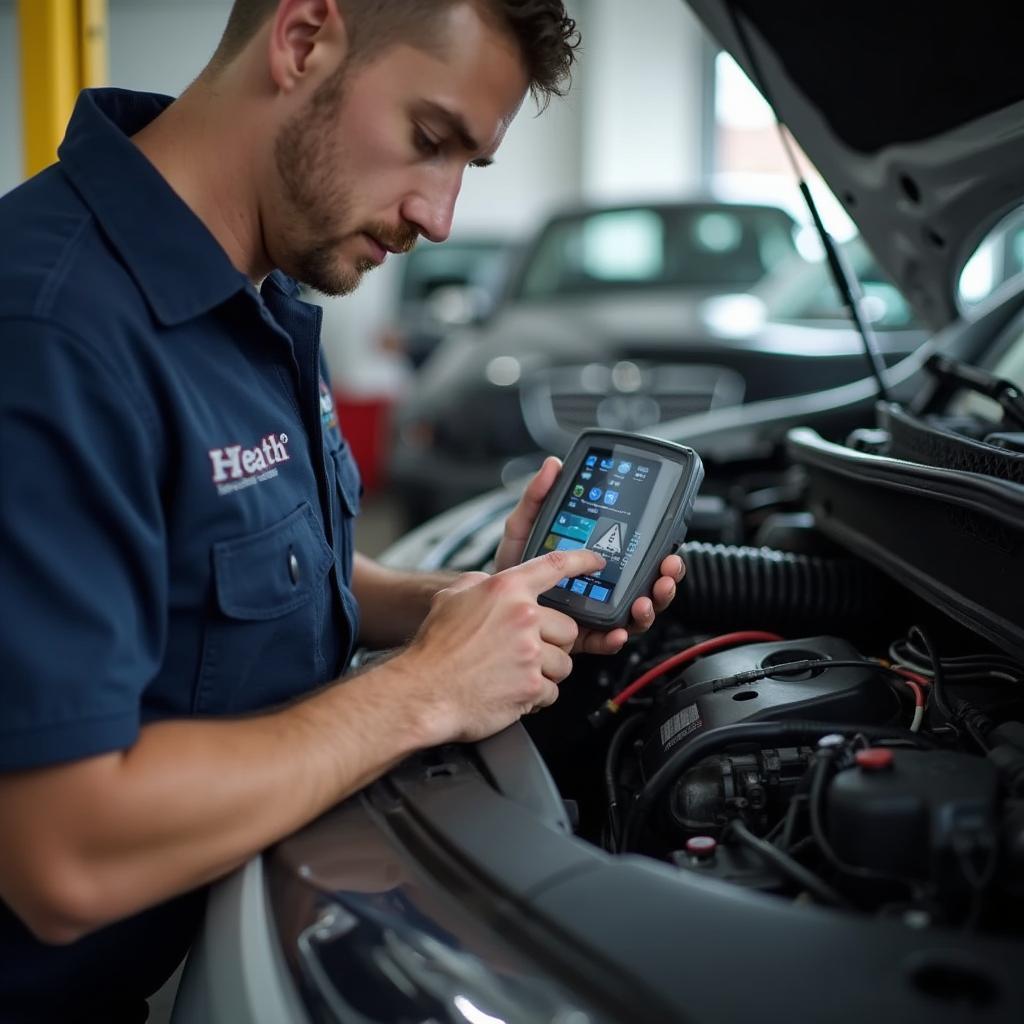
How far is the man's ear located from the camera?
3.59 feet

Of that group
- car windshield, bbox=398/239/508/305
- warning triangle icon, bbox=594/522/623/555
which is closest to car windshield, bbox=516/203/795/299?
warning triangle icon, bbox=594/522/623/555

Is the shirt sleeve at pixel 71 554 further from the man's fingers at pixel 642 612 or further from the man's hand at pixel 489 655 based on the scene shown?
the man's fingers at pixel 642 612

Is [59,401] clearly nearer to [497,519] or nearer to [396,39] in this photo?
[396,39]

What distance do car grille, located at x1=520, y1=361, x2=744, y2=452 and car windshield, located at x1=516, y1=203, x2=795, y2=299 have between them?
33.9 inches

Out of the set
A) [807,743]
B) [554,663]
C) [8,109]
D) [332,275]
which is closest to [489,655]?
[554,663]

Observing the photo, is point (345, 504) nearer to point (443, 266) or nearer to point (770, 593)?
point (770, 593)

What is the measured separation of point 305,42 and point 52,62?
1.10m

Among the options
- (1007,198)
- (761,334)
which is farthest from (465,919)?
(761,334)

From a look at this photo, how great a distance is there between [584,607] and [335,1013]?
52 centimetres


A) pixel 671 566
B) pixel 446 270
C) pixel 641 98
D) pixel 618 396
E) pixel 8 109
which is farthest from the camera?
pixel 641 98

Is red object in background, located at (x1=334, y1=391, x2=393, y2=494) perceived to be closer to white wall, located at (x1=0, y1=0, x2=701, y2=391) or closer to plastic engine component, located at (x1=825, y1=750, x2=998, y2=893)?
white wall, located at (x1=0, y1=0, x2=701, y2=391)

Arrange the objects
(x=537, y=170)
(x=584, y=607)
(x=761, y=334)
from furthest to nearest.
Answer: (x=537, y=170)
(x=761, y=334)
(x=584, y=607)

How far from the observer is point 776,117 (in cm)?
164

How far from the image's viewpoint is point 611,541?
1258 mm
